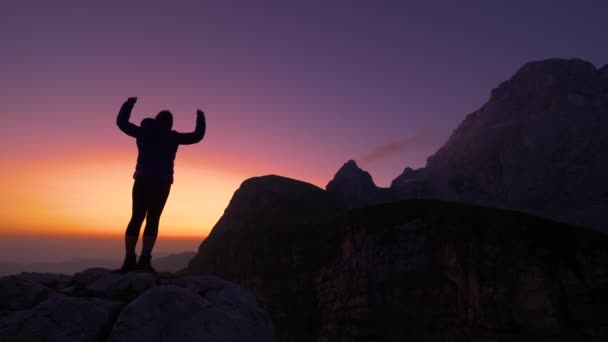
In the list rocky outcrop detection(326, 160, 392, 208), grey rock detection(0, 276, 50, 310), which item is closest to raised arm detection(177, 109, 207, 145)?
grey rock detection(0, 276, 50, 310)

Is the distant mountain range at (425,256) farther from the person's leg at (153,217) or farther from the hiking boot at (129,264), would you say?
the hiking boot at (129,264)

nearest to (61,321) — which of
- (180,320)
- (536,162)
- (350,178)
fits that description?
(180,320)

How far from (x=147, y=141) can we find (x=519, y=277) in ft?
182

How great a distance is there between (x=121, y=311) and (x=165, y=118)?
430 centimetres

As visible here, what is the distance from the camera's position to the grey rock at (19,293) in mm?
7285

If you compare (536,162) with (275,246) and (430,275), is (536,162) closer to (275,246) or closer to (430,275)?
(430,275)

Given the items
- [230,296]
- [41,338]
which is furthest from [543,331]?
[41,338]

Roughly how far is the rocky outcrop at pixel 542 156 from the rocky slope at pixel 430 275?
5739cm

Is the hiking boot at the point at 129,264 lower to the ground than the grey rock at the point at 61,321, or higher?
higher

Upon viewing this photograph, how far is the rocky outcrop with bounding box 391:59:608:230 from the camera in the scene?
121 meters

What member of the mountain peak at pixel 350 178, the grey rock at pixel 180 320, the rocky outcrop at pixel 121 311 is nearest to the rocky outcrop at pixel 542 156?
the mountain peak at pixel 350 178

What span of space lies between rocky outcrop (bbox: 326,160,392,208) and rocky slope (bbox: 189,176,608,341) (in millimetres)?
33633

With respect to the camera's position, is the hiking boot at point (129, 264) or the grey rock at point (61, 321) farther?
the hiking boot at point (129, 264)

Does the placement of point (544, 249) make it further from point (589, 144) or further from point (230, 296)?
point (589, 144)
